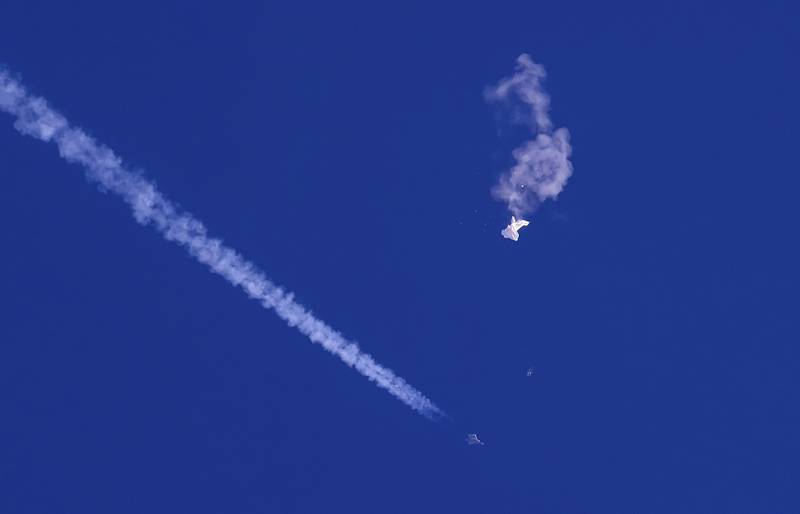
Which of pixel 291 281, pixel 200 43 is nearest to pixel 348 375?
pixel 291 281

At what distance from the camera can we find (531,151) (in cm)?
5731

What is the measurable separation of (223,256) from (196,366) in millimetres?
6084

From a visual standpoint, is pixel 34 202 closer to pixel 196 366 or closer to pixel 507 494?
pixel 196 366

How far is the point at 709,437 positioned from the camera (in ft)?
195

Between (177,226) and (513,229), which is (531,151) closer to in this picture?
(513,229)

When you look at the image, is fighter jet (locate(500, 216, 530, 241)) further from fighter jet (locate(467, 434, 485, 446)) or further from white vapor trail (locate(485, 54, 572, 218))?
fighter jet (locate(467, 434, 485, 446))

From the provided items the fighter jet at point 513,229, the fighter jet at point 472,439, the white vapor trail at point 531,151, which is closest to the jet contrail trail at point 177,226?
the fighter jet at point 472,439

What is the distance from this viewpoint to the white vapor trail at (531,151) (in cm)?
5738

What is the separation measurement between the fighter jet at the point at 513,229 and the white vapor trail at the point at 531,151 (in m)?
0.34

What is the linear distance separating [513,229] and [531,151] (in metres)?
4.40

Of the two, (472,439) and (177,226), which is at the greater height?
(472,439)

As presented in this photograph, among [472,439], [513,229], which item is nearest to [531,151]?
[513,229]

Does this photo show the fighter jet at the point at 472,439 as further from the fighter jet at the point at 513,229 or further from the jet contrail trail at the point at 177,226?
the fighter jet at the point at 513,229

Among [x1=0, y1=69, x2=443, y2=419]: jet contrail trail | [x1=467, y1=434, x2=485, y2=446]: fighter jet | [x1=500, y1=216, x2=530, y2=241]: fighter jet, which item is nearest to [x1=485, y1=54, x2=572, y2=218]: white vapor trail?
[x1=500, y1=216, x2=530, y2=241]: fighter jet
